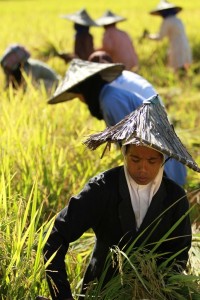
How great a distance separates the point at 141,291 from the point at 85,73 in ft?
4.32

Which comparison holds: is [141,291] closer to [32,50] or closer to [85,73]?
[85,73]

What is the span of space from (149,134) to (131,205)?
21cm

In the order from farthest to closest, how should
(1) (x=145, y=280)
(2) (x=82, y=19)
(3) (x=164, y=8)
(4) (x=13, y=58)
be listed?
(3) (x=164, y=8), (2) (x=82, y=19), (4) (x=13, y=58), (1) (x=145, y=280)

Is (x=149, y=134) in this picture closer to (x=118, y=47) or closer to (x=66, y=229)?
(x=66, y=229)

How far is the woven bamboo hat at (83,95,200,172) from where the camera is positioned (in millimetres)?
1752

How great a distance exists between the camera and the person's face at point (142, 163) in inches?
70.4

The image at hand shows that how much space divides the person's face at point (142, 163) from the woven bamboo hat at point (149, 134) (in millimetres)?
39

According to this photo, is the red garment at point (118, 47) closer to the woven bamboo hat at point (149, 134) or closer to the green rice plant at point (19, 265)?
the woven bamboo hat at point (149, 134)

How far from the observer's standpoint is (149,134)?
176 centimetres

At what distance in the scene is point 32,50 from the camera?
7.88 meters

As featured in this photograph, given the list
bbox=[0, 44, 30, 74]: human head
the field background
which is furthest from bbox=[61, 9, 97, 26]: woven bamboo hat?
bbox=[0, 44, 30, 74]: human head

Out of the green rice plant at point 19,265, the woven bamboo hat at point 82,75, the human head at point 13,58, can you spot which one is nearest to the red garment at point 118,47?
the human head at point 13,58

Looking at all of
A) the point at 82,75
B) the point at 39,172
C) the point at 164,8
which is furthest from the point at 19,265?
the point at 164,8

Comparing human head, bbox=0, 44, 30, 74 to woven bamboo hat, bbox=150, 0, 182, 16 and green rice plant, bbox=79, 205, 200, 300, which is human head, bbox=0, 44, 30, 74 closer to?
woven bamboo hat, bbox=150, 0, 182, 16
